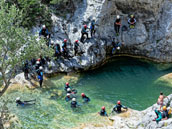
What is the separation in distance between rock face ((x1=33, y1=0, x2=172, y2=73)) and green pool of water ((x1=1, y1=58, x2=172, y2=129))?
4.67ft

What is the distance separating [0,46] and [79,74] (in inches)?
429

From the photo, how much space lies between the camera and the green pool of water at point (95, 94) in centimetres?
2102

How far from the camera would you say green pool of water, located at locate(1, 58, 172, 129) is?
21016 millimetres

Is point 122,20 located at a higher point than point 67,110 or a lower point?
higher

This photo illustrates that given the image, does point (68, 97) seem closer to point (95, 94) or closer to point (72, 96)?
point (72, 96)

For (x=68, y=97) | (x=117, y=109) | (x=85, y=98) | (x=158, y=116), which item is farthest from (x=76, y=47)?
(x=158, y=116)

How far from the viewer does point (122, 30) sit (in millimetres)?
29844

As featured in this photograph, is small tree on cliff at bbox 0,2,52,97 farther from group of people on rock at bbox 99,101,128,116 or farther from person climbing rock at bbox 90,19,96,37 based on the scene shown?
A: person climbing rock at bbox 90,19,96,37

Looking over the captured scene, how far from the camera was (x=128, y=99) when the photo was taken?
24062 mm

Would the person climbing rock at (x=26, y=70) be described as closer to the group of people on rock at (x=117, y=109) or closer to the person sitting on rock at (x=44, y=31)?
the person sitting on rock at (x=44, y=31)

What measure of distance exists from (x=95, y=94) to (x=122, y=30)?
28.1 ft

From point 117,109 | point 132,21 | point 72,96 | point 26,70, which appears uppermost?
A: point 132,21

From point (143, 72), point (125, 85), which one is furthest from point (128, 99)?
point (143, 72)

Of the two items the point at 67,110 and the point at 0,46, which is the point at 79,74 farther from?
the point at 0,46
